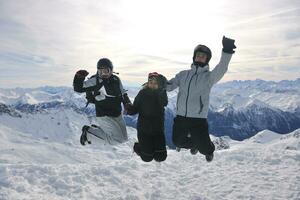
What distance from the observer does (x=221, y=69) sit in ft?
36.0

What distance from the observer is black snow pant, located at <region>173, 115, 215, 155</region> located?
11539 millimetres

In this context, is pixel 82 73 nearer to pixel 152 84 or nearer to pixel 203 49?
pixel 152 84

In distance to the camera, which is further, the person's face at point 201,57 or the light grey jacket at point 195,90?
the light grey jacket at point 195,90

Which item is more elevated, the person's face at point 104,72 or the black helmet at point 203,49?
the black helmet at point 203,49

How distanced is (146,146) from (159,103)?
54.7 inches

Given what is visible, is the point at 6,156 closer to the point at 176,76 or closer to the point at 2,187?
the point at 2,187

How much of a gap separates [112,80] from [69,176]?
10.9 metres

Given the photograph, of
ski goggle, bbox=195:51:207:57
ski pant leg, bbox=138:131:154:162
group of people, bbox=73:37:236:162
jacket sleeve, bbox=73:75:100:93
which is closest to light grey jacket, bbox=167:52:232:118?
group of people, bbox=73:37:236:162

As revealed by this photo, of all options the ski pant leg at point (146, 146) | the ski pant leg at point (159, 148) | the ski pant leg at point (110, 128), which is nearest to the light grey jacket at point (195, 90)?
the ski pant leg at point (159, 148)

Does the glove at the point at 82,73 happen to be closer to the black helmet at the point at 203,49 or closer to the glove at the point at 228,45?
the black helmet at the point at 203,49

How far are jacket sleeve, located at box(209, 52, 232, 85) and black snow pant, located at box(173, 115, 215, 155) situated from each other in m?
1.39

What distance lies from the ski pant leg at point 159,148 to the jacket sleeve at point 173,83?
152 cm

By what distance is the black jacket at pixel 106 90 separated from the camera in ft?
39.2

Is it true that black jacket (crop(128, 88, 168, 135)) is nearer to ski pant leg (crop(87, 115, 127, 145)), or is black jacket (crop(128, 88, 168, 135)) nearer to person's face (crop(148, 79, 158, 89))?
person's face (crop(148, 79, 158, 89))
